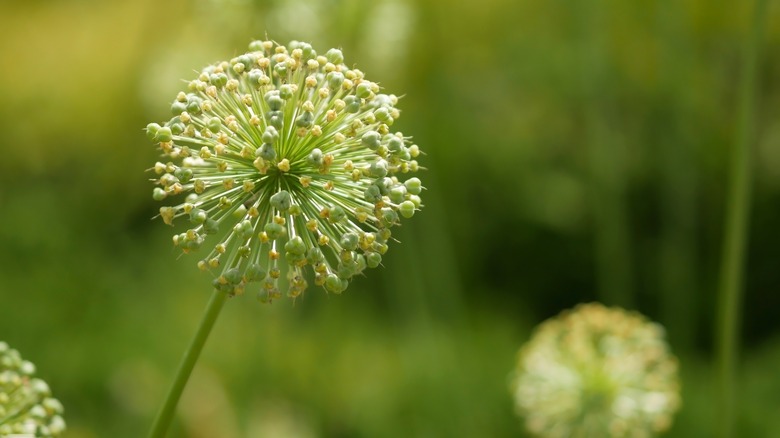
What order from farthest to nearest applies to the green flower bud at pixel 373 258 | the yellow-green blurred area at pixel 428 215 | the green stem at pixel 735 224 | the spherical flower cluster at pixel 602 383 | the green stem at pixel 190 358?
the yellow-green blurred area at pixel 428 215 < the spherical flower cluster at pixel 602 383 < the green stem at pixel 735 224 < the green flower bud at pixel 373 258 < the green stem at pixel 190 358

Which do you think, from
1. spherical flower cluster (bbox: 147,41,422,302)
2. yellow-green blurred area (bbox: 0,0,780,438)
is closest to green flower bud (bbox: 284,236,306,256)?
spherical flower cluster (bbox: 147,41,422,302)

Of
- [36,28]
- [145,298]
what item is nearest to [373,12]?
[145,298]

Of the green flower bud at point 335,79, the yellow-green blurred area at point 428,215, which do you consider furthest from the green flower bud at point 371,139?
the yellow-green blurred area at point 428,215

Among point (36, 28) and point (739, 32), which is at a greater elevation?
point (739, 32)

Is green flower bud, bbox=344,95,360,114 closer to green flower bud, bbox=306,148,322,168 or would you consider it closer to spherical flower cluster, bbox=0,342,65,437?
green flower bud, bbox=306,148,322,168

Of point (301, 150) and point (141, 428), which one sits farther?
point (141, 428)

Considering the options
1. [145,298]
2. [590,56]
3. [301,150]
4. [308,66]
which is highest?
[590,56]

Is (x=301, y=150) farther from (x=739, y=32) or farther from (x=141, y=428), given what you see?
(x=739, y=32)

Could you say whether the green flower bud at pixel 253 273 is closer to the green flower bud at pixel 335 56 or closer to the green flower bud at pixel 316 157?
the green flower bud at pixel 316 157
